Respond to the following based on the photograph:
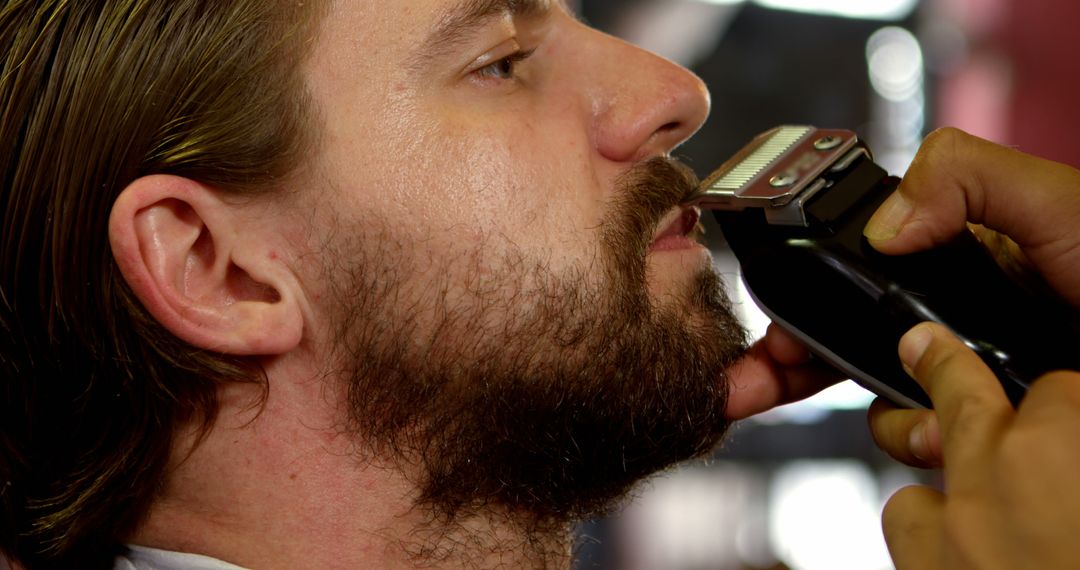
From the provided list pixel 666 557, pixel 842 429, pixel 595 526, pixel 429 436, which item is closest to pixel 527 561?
pixel 429 436

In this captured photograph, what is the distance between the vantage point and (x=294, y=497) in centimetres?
113

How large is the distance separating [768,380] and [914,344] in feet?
0.91

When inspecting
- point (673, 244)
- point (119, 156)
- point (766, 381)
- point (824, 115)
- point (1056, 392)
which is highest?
point (119, 156)

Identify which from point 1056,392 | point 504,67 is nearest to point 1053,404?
point 1056,392

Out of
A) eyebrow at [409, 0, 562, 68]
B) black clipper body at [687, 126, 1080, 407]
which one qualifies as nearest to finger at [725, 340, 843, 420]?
black clipper body at [687, 126, 1080, 407]

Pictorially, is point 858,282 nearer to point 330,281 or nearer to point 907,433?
point 907,433

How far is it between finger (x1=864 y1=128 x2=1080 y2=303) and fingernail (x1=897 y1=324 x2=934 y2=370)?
3.9 inches

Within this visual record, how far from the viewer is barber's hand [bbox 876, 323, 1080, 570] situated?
659 mm

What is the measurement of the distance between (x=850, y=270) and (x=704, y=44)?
10.5 feet

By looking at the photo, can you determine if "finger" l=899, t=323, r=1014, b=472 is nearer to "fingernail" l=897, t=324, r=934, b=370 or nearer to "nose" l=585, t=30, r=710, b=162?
"fingernail" l=897, t=324, r=934, b=370

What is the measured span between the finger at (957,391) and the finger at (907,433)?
6cm

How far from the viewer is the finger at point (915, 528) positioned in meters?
0.76

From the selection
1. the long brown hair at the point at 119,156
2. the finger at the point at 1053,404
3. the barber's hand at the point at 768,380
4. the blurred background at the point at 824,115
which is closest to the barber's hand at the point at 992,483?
the finger at the point at 1053,404

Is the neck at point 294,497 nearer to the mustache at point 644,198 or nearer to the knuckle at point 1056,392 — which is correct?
the mustache at point 644,198
